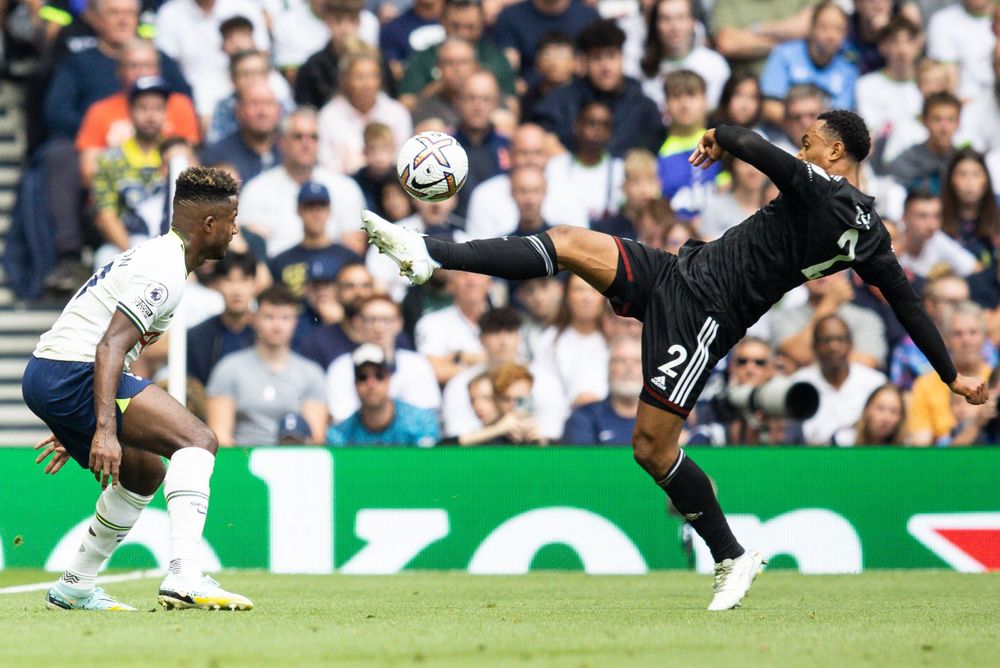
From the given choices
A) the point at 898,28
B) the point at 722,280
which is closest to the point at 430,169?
the point at 722,280

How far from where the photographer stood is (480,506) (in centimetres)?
1181

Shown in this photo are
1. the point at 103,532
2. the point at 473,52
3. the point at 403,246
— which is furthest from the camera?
the point at 473,52

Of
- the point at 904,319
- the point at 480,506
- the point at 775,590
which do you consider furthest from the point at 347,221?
the point at 904,319

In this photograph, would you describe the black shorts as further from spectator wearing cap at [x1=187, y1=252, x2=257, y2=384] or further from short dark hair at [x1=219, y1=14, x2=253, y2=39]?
short dark hair at [x1=219, y1=14, x2=253, y2=39]

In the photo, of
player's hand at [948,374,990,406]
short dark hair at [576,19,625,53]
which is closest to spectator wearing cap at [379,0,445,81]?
short dark hair at [576,19,625,53]

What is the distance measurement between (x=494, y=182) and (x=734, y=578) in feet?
23.1

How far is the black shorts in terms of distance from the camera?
7793mm

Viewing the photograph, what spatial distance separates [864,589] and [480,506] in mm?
3261

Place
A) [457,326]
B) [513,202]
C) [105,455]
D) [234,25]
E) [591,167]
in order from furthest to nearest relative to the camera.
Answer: [234,25], [591,167], [513,202], [457,326], [105,455]

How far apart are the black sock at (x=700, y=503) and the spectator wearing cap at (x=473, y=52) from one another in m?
7.90

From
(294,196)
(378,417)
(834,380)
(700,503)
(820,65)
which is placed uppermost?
(820,65)

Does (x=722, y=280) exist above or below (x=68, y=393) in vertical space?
above

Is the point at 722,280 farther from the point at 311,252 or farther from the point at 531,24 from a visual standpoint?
the point at 531,24

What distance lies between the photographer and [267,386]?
12.7m
